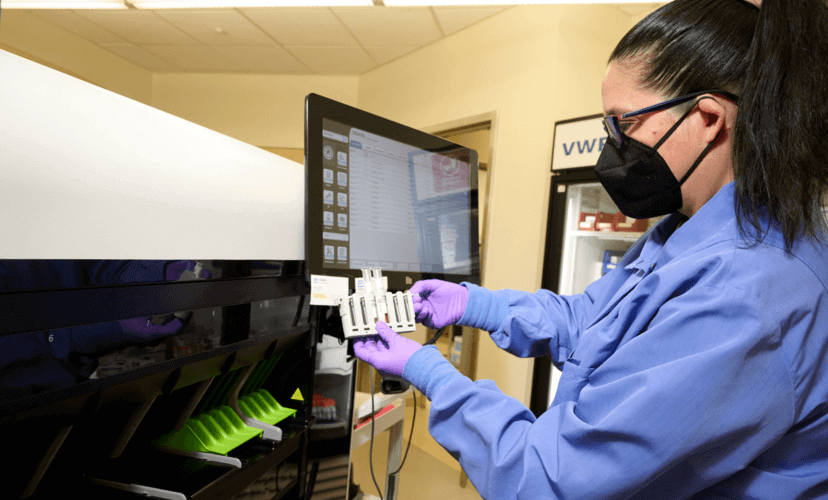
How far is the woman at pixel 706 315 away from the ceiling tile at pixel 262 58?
4.76 meters

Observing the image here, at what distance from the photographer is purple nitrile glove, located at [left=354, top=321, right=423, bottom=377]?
0.92m

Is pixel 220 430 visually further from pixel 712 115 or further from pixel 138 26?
pixel 138 26

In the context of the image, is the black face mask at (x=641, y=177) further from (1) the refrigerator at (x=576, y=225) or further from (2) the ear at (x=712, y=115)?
(1) the refrigerator at (x=576, y=225)

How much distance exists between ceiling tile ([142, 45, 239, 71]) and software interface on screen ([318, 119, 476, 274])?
4780mm

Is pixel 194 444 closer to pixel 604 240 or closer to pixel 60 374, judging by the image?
pixel 60 374

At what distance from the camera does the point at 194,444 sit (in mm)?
819

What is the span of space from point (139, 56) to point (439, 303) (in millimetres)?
5811

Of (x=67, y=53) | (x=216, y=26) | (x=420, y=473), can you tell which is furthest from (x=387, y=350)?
(x=67, y=53)

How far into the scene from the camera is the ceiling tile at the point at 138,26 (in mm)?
4363

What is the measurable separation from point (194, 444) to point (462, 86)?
11.9 feet

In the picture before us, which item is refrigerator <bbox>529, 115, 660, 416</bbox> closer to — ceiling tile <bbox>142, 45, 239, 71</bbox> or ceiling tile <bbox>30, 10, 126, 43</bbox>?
ceiling tile <bbox>142, 45, 239, 71</bbox>

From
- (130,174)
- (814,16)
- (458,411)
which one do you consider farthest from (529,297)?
(130,174)

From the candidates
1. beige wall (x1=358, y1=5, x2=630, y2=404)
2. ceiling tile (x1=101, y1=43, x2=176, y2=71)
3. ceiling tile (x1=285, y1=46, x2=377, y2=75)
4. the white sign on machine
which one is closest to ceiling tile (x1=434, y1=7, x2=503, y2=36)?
beige wall (x1=358, y1=5, x2=630, y2=404)

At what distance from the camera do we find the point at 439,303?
1187 millimetres
